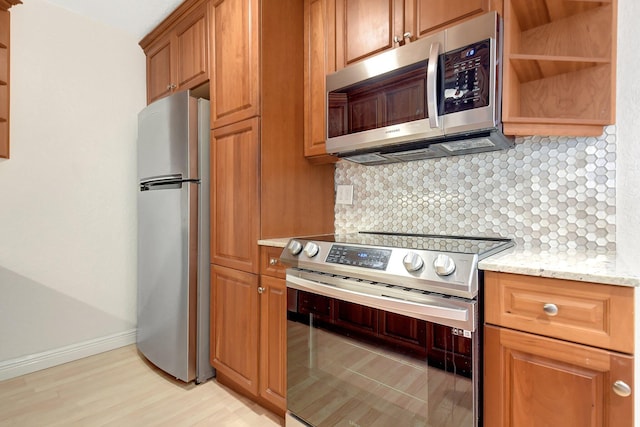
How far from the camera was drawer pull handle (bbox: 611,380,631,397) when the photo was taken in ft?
2.64

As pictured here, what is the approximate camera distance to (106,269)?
2537 millimetres

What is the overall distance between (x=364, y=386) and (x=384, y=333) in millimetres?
252

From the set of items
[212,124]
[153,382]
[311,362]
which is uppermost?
[212,124]

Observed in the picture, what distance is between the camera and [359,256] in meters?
1.25

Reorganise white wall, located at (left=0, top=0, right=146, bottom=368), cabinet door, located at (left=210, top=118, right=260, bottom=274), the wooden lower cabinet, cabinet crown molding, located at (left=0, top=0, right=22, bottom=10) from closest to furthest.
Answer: the wooden lower cabinet < cabinet door, located at (left=210, top=118, right=260, bottom=274) < cabinet crown molding, located at (left=0, top=0, right=22, bottom=10) < white wall, located at (left=0, top=0, right=146, bottom=368)

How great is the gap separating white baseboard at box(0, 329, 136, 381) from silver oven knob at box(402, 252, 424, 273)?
2523 millimetres

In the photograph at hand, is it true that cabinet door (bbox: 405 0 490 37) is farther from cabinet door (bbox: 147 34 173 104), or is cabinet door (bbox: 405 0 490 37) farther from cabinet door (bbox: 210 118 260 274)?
cabinet door (bbox: 147 34 173 104)

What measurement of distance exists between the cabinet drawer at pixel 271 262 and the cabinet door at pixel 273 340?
31 mm

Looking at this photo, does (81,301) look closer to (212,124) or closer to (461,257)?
(212,124)

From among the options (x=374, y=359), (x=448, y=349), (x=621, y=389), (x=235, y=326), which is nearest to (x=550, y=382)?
(x=621, y=389)

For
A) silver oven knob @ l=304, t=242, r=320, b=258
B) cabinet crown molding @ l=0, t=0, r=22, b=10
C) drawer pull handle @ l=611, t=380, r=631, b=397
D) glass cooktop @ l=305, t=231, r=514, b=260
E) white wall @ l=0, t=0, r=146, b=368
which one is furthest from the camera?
white wall @ l=0, t=0, r=146, b=368

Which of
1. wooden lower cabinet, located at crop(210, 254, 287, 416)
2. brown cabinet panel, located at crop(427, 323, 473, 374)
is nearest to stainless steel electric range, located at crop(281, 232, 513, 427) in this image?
brown cabinet panel, located at crop(427, 323, 473, 374)

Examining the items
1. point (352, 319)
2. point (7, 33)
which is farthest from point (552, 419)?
point (7, 33)

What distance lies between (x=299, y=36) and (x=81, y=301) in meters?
2.41
